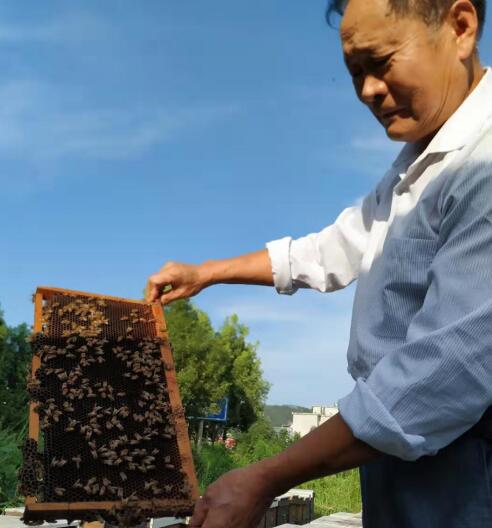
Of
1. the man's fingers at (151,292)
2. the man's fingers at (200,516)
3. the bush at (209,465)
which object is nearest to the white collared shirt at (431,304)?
the man's fingers at (200,516)

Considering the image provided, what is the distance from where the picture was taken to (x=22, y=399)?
36.6 ft

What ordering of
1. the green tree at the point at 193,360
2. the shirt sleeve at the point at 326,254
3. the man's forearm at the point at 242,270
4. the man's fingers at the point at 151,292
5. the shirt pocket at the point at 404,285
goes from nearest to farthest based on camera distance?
the shirt pocket at the point at 404,285 < the shirt sleeve at the point at 326,254 < the man's forearm at the point at 242,270 < the man's fingers at the point at 151,292 < the green tree at the point at 193,360

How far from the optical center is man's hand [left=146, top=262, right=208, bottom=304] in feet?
11.9

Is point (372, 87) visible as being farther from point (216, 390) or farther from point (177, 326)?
point (216, 390)

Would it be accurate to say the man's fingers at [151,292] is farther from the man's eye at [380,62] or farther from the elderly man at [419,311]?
the man's eye at [380,62]

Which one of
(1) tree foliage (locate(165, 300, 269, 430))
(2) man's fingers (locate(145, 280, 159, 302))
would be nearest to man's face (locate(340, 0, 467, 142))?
(2) man's fingers (locate(145, 280, 159, 302))

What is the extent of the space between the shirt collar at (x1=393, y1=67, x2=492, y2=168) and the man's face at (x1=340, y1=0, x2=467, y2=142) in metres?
0.04

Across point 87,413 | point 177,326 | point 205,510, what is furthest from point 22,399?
point 177,326

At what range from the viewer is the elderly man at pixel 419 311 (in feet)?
6.42

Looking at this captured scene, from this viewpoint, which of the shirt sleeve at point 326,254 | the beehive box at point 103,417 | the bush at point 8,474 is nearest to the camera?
the beehive box at point 103,417

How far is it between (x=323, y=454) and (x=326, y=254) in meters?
1.50

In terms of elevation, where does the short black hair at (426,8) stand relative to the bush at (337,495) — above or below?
above

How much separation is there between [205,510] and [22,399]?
9.70m

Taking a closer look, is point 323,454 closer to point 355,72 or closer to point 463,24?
point 355,72
